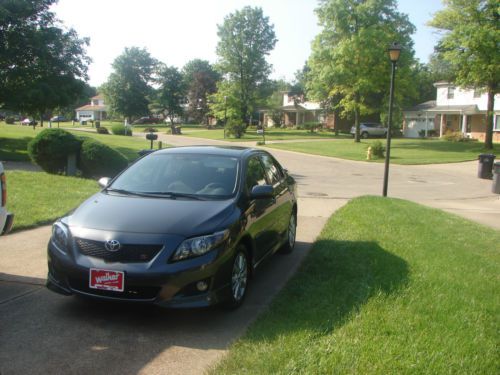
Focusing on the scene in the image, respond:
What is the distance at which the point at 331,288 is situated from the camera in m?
5.33

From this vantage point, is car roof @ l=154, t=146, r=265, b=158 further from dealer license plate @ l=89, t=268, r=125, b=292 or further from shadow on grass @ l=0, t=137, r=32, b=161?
shadow on grass @ l=0, t=137, r=32, b=161

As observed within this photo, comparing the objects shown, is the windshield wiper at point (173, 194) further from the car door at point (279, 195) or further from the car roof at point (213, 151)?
the car door at point (279, 195)

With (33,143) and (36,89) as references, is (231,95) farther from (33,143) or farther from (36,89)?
(33,143)

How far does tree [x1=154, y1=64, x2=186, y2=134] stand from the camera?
74.3 metres

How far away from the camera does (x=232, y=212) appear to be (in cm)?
493

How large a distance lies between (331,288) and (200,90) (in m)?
76.7

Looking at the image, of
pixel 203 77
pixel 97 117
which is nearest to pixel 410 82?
pixel 203 77

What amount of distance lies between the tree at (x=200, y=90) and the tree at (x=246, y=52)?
1145 cm

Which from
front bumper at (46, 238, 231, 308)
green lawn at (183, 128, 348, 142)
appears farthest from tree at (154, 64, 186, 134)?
front bumper at (46, 238, 231, 308)

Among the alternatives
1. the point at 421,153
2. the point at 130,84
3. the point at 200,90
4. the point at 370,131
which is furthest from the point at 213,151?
the point at 130,84

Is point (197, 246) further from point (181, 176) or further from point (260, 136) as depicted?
point (260, 136)

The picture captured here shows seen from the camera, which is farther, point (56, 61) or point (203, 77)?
point (203, 77)

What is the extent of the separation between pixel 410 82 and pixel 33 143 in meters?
34.2

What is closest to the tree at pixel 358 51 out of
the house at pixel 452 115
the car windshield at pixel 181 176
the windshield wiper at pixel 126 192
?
the house at pixel 452 115
